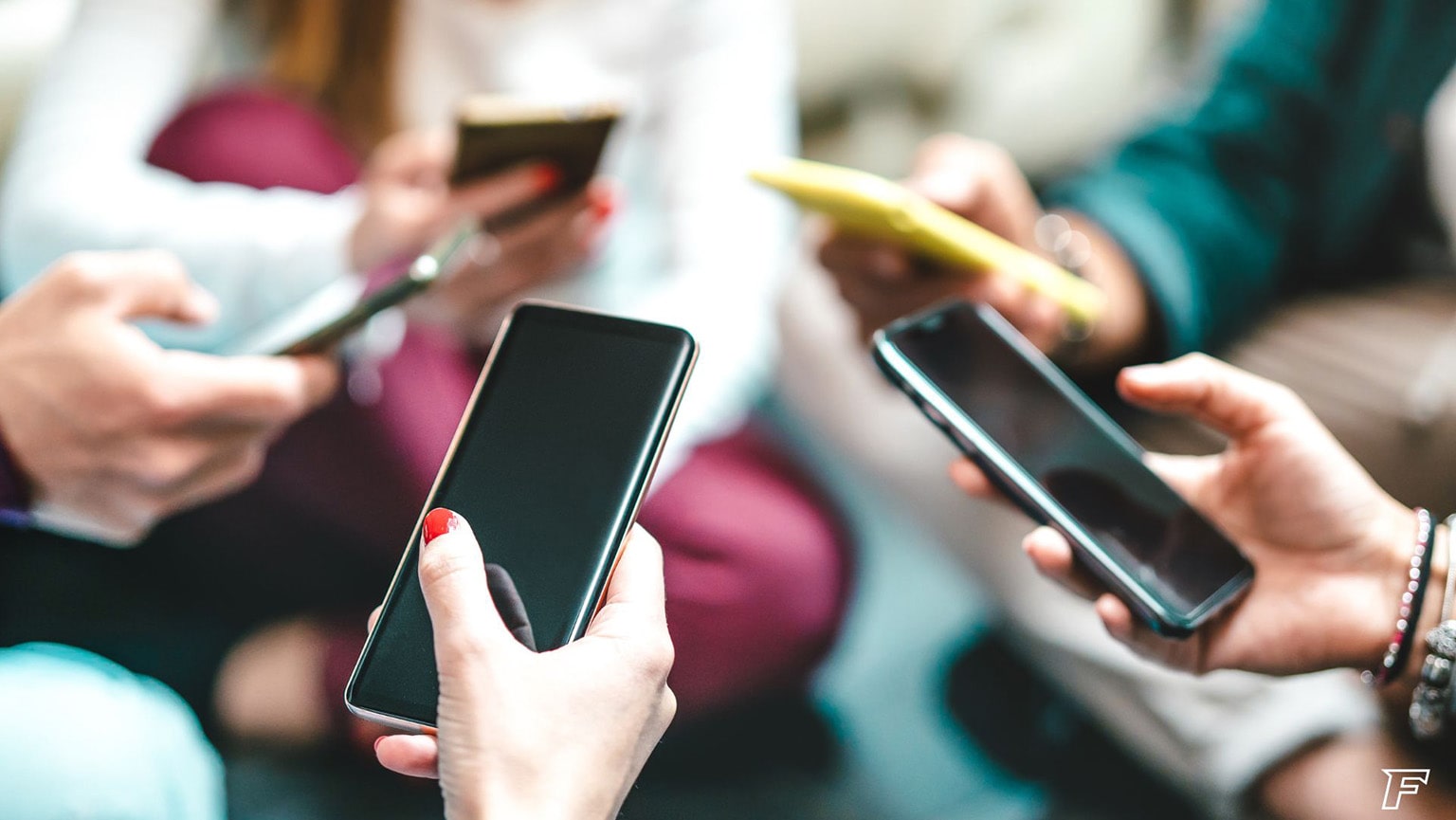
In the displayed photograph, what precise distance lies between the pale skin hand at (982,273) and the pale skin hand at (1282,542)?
4.8 inches

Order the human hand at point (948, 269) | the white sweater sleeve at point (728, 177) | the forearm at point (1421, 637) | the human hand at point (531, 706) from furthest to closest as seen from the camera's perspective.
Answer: the white sweater sleeve at point (728, 177), the human hand at point (948, 269), the forearm at point (1421, 637), the human hand at point (531, 706)

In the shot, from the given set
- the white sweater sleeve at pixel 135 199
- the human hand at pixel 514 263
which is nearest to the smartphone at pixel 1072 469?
the human hand at pixel 514 263

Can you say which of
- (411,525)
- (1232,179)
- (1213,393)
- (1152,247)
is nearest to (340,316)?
(411,525)

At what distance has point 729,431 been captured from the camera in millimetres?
543

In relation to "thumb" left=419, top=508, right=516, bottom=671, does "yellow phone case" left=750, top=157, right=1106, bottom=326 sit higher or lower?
higher

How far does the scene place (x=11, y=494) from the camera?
369mm

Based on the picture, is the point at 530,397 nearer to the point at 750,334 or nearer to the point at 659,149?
the point at 750,334

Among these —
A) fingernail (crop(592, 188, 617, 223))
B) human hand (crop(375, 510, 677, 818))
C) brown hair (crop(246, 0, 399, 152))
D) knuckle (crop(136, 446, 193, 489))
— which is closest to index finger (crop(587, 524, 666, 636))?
human hand (crop(375, 510, 677, 818))

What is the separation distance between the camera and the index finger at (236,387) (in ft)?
1.25

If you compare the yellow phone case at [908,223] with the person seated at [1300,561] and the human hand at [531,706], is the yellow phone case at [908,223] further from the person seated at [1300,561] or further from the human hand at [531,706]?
the human hand at [531,706]

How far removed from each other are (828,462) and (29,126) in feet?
1.64

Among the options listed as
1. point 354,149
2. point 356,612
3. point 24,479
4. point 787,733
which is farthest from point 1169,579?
point 354,149

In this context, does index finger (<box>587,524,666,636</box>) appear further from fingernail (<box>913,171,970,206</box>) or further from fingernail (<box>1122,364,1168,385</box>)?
fingernail (<box>913,171,970,206</box>)

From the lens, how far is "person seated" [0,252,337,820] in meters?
0.29
